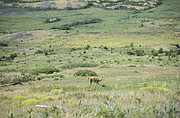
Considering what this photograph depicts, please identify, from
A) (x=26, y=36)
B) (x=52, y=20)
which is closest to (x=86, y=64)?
(x=26, y=36)

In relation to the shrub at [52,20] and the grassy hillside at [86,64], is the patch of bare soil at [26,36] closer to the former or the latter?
the grassy hillside at [86,64]

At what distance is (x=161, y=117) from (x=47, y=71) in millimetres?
26932

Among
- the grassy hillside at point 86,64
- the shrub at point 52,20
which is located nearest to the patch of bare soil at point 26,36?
the grassy hillside at point 86,64

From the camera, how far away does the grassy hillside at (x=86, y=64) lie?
5.59 m

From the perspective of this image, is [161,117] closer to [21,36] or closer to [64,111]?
[64,111]

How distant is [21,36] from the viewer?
357 feet

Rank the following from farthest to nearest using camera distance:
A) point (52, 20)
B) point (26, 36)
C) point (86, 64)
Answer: point (52, 20) → point (26, 36) → point (86, 64)

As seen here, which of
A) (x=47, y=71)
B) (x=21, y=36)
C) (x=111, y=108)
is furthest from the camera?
(x=21, y=36)

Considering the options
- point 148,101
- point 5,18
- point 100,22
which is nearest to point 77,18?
point 100,22

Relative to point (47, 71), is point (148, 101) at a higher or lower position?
higher

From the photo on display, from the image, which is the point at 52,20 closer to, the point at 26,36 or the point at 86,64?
the point at 26,36

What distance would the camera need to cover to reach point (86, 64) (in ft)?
122

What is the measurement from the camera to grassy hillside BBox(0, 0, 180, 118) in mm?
5586

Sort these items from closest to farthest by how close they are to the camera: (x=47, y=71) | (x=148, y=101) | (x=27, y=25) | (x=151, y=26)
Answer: (x=148, y=101) < (x=47, y=71) < (x=151, y=26) < (x=27, y=25)
